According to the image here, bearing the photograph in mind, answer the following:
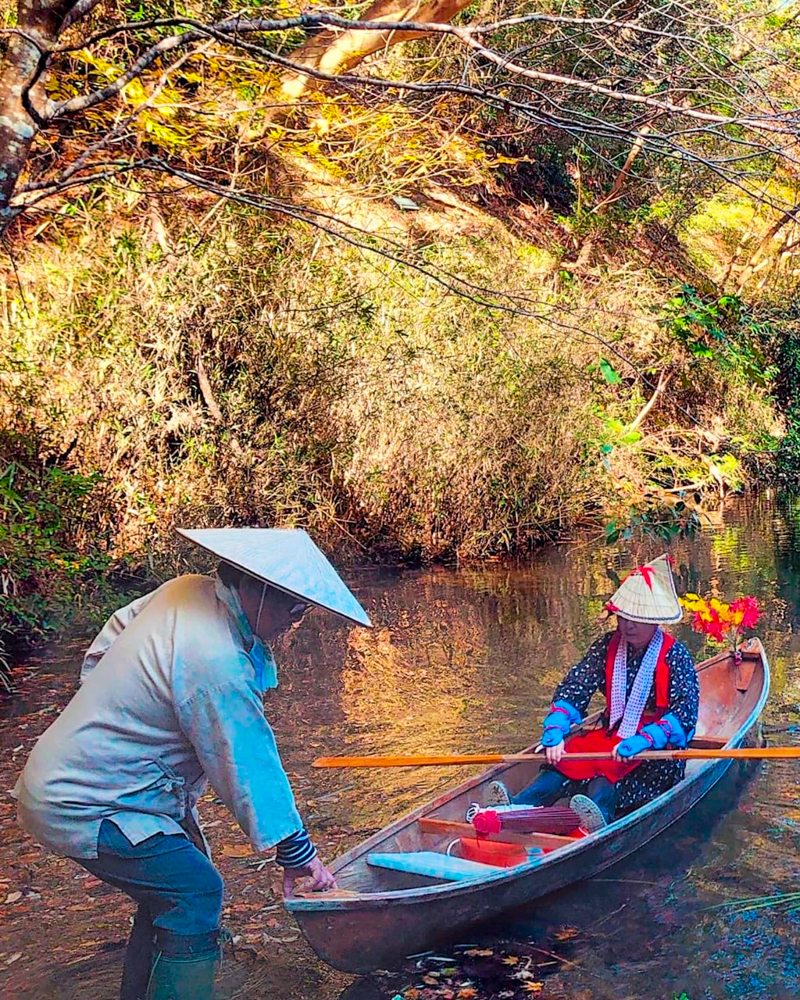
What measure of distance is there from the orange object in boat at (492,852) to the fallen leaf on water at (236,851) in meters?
1.09

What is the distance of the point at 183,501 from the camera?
10.1m

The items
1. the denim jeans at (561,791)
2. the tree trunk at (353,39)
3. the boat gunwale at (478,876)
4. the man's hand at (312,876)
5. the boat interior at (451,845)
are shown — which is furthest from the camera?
the tree trunk at (353,39)

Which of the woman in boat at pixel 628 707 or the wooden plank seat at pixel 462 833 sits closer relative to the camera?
the wooden plank seat at pixel 462 833

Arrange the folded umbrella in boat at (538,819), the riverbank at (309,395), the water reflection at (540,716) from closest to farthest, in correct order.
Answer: the water reflection at (540,716), the folded umbrella in boat at (538,819), the riverbank at (309,395)

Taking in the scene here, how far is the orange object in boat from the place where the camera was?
14.9 ft

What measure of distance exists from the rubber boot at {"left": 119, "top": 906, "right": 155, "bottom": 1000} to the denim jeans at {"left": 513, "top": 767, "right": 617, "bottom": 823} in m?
2.35

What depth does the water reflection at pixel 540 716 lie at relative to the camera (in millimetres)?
4203

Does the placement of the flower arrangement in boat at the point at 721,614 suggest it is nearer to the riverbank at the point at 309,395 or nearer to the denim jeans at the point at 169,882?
the riverbank at the point at 309,395

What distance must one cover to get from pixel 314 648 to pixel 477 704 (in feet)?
7.51

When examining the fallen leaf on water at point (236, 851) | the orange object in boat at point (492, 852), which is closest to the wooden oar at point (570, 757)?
the orange object in boat at point (492, 852)

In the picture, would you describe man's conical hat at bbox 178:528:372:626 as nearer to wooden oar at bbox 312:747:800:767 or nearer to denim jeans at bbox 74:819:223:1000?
denim jeans at bbox 74:819:223:1000

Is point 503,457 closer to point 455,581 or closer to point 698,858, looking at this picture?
point 455,581

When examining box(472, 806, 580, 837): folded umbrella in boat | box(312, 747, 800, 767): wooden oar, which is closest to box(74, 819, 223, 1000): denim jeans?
box(312, 747, 800, 767): wooden oar

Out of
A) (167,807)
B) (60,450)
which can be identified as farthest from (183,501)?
(167,807)
